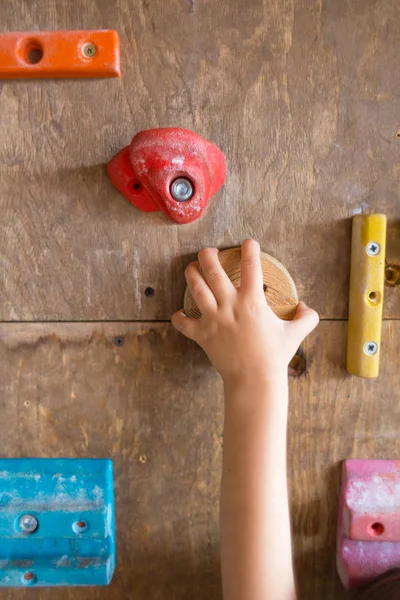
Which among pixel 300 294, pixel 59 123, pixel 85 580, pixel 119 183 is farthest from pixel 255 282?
pixel 85 580

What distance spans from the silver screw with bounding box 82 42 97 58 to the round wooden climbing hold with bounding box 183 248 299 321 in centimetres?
28

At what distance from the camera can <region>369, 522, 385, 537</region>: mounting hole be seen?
658 millimetres

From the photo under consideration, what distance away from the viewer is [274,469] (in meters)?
0.56

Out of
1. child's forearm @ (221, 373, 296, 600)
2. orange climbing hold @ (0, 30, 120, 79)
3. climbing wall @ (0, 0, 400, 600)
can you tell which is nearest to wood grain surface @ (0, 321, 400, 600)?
climbing wall @ (0, 0, 400, 600)

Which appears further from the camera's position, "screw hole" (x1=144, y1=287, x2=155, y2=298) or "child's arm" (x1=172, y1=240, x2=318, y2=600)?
"screw hole" (x1=144, y1=287, x2=155, y2=298)

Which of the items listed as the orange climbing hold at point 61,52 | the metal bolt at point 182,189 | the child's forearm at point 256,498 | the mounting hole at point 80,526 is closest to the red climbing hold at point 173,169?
the metal bolt at point 182,189

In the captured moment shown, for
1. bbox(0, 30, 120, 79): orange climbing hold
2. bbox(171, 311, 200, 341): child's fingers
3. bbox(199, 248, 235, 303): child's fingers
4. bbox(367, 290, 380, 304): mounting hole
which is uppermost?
bbox(0, 30, 120, 79): orange climbing hold

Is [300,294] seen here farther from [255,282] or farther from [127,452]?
[127,452]

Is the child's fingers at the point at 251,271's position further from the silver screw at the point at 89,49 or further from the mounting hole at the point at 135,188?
the silver screw at the point at 89,49

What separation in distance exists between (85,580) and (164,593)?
4.3 inches

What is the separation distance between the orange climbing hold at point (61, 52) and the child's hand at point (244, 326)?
268 mm

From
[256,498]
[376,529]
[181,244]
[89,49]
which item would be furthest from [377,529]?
[89,49]

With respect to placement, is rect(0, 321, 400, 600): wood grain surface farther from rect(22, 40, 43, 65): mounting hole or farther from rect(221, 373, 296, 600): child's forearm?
rect(22, 40, 43, 65): mounting hole

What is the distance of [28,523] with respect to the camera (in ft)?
2.21
